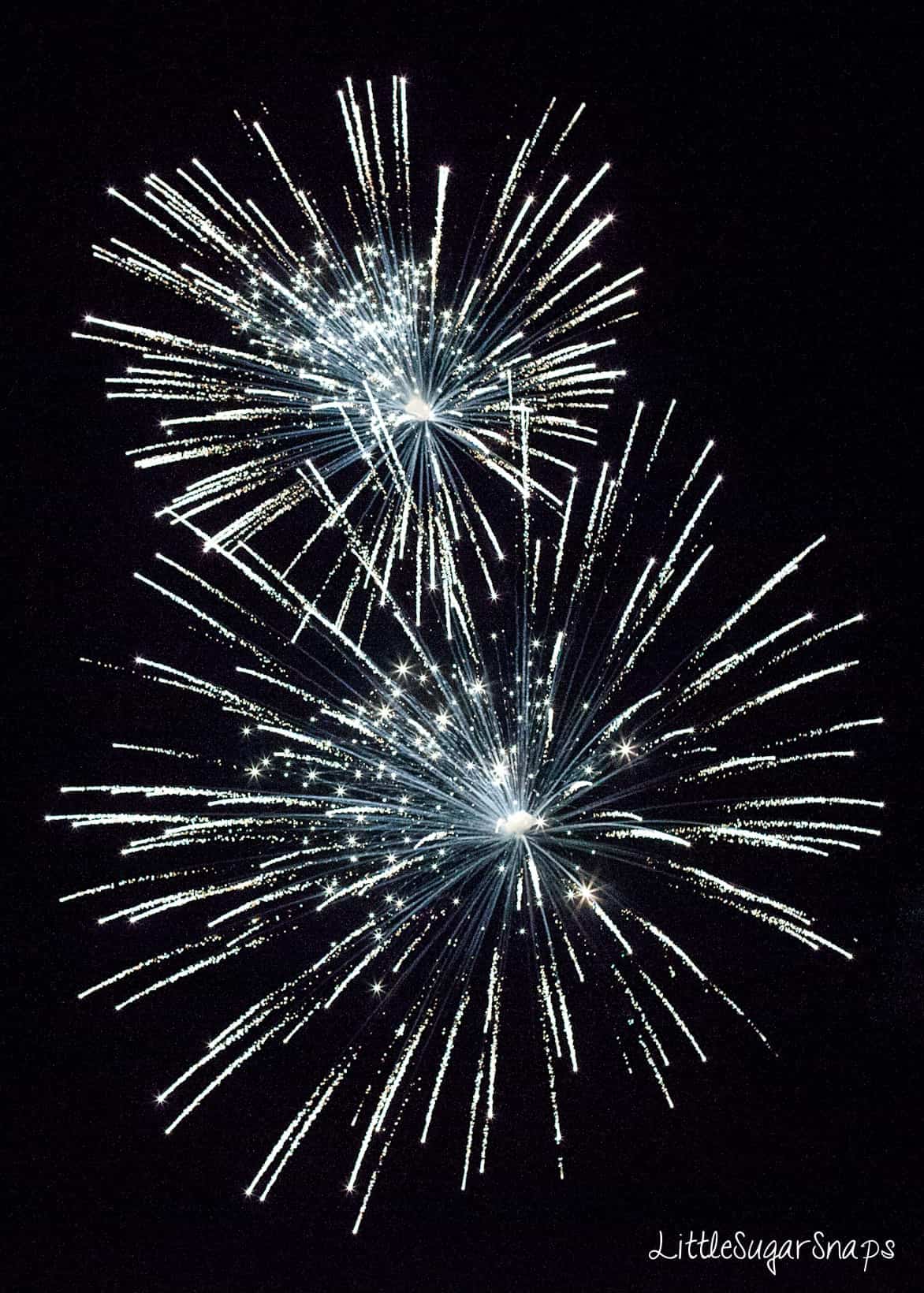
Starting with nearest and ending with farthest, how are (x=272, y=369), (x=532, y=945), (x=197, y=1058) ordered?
(x=272, y=369) → (x=532, y=945) → (x=197, y=1058)

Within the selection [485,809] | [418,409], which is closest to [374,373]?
[418,409]

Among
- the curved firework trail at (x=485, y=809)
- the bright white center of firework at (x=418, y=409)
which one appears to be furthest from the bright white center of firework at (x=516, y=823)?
the bright white center of firework at (x=418, y=409)

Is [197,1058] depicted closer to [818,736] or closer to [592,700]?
[592,700]

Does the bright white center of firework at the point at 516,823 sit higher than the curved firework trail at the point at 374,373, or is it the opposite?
the curved firework trail at the point at 374,373

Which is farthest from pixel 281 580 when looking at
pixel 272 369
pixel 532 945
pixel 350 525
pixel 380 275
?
pixel 532 945

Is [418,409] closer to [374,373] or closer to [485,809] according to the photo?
[374,373]

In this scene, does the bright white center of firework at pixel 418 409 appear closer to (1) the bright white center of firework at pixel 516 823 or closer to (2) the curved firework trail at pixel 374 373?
(2) the curved firework trail at pixel 374 373

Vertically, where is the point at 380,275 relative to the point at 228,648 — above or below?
above

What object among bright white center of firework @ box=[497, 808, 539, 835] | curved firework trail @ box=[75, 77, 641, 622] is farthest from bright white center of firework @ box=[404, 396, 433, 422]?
bright white center of firework @ box=[497, 808, 539, 835]
